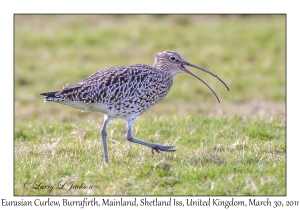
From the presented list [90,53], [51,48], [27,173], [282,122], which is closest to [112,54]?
[90,53]

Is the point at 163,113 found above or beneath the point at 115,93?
beneath

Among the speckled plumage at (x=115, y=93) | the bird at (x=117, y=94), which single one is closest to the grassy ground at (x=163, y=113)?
the bird at (x=117, y=94)

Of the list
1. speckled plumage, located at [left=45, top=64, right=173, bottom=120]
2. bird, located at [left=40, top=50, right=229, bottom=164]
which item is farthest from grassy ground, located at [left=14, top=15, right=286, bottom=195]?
speckled plumage, located at [left=45, top=64, right=173, bottom=120]

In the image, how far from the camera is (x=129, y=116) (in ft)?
29.5

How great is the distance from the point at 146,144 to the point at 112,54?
11.3 m

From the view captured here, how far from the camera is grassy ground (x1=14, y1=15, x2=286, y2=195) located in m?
7.51

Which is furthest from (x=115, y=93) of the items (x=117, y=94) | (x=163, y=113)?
(x=163, y=113)

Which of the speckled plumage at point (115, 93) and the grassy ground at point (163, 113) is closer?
the grassy ground at point (163, 113)

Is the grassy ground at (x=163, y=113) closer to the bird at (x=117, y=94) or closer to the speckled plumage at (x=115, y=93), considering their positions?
the bird at (x=117, y=94)

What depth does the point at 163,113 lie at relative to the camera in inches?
602

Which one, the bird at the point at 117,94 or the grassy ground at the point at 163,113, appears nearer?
the grassy ground at the point at 163,113

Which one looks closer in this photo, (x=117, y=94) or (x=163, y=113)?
(x=117, y=94)

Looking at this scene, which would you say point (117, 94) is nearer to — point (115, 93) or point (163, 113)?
point (115, 93)

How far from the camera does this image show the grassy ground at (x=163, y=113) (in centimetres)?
751
